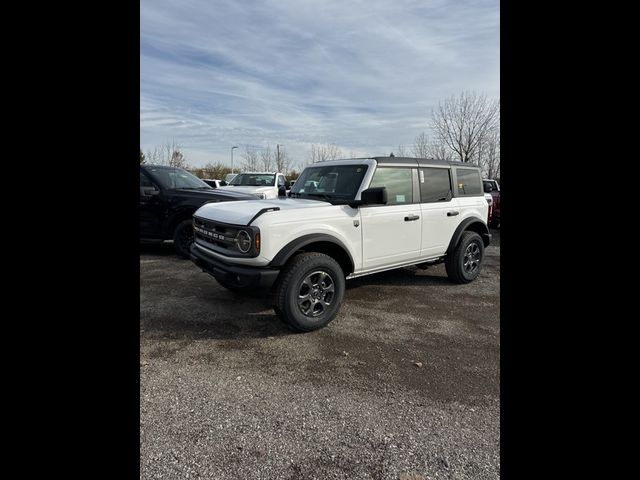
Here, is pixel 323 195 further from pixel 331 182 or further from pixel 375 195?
pixel 375 195

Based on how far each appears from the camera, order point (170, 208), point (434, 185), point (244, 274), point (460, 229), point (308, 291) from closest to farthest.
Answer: point (244, 274)
point (308, 291)
point (434, 185)
point (460, 229)
point (170, 208)

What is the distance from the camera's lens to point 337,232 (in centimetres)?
421

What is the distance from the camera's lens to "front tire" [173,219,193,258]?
7.41 meters

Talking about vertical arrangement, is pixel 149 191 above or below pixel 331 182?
above

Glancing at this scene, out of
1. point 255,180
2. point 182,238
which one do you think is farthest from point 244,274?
point 255,180

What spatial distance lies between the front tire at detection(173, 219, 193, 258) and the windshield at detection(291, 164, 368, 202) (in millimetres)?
3021

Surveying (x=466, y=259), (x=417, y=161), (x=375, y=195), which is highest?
(x=417, y=161)

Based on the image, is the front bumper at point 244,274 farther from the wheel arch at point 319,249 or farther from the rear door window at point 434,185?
the rear door window at point 434,185

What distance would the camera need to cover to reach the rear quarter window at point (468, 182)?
235 inches

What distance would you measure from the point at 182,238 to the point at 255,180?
17.7 feet

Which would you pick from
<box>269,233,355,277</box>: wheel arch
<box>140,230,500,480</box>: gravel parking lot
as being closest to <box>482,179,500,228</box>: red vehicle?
Answer: <box>140,230,500,480</box>: gravel parking lot

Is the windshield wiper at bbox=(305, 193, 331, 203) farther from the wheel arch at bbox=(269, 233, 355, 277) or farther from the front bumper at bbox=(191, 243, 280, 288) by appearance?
the front bumper at bbox=(191, 243, 280, 288)
